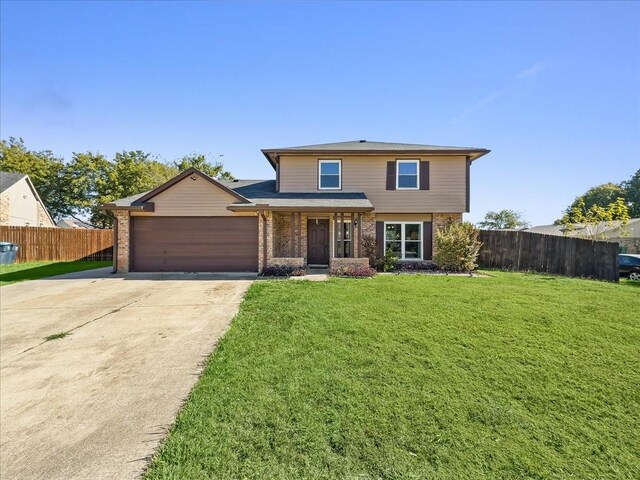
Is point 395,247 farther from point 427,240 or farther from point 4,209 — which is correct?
point 4,209

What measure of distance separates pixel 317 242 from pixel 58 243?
1689cm

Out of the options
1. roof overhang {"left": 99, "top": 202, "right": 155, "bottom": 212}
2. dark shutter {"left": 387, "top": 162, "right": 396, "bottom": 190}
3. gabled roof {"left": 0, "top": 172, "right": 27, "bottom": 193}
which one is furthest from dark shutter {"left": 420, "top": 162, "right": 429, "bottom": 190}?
gabled roof {"left": 0, "top": 172, "right": 27, "bottom": 193}

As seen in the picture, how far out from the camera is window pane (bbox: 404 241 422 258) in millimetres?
14211

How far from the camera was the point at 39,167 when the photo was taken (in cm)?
2958

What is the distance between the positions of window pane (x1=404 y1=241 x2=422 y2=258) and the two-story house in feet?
0.15

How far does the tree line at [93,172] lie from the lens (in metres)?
28.5

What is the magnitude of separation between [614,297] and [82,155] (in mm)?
38798

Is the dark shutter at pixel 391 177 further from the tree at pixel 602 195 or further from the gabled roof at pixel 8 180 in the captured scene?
the tree at pixel 602 195

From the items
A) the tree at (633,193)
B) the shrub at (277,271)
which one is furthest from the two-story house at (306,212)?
the tree at (633,193)

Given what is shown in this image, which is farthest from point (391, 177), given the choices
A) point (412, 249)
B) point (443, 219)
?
point (412, 249)

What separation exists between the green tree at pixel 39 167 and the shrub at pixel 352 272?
33.6 meters

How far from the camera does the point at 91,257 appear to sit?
1978 centimetres

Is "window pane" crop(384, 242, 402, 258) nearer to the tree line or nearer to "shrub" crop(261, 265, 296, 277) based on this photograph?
"shrub" crop(261, 265, 296, 277)

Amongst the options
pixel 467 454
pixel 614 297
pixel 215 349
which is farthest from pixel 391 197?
pixel 467 454
